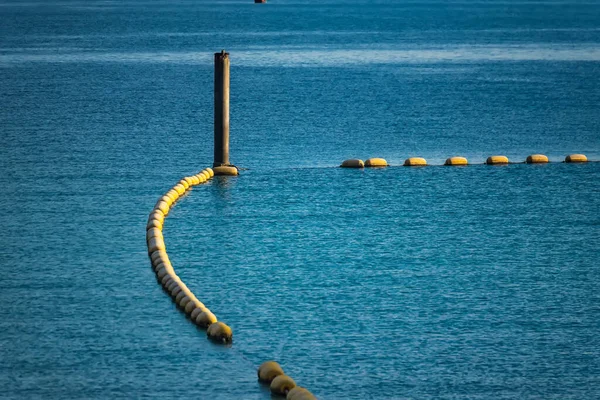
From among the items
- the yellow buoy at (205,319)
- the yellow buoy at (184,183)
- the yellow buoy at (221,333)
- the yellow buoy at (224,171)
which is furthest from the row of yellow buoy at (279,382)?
the yellow buoy at (224,171)

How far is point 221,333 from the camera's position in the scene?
17.0 meters

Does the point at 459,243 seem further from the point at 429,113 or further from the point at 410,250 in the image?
the point at 429,113

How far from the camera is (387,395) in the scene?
49.4 feet

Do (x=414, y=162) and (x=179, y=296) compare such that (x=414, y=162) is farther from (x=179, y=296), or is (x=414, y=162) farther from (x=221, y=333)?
(x=221, y=333)

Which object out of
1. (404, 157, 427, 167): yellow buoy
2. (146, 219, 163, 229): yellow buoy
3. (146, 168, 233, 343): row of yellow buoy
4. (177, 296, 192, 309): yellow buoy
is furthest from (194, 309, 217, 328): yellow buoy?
(404, 157, 427, 167): yellow buoy

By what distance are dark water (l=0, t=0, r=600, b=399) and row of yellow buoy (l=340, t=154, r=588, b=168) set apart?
1.52 feet

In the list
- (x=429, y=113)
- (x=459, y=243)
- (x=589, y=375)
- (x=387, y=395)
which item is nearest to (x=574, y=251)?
(x=459, y=243)

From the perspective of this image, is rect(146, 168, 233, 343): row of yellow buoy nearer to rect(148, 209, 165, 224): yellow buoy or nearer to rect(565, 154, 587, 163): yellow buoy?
rect(148, 209, 165, 224): yellow buoy

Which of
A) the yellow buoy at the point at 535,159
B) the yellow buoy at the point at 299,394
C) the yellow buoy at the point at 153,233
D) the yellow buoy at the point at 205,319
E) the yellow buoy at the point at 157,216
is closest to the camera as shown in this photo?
the yellow buoy at the point at 299,394

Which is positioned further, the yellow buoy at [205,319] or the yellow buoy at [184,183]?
the yellow buoy at [184,183]

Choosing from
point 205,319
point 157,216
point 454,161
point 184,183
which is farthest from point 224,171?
Result: point 205,319

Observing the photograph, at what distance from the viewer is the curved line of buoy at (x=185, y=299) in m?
14.9

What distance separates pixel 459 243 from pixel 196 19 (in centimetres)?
13261

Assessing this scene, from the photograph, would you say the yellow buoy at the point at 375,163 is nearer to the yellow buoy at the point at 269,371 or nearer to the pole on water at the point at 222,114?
the pole on water at the point at 222,114
